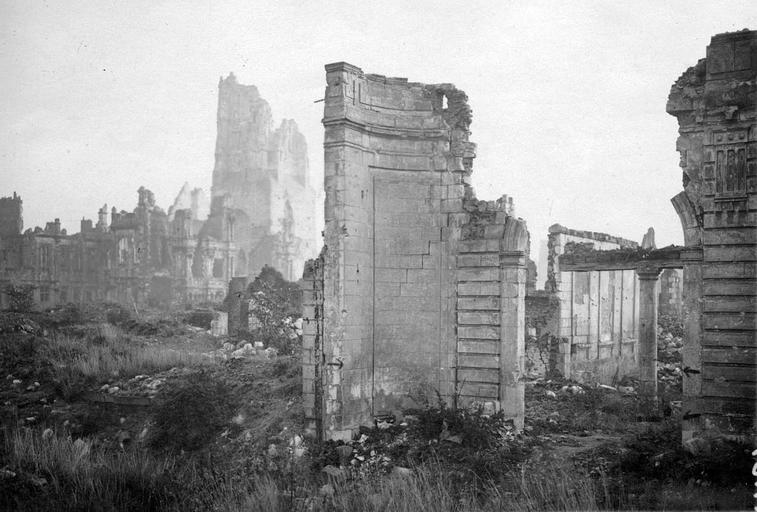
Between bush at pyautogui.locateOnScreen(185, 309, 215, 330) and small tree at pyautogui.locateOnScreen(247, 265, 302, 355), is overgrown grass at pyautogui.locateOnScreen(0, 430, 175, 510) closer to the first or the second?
small tree at pyautogui.locateOnScreen(247, 265, 302, 355)

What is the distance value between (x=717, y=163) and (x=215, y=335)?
62.7ft

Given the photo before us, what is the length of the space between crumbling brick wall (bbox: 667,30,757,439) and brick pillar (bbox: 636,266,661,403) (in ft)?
18.9

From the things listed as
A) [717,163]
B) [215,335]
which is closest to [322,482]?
[717,163]

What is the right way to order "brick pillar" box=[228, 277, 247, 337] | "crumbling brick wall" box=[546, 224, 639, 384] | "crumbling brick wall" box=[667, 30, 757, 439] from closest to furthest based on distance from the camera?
1. "crumbling brick wall" box=[667, 30, 757, 439]
2. "crumbling brick wall" box=[546, 224, 639, 384]
3. "brick pillar" box=[228, 277, 247, 337]

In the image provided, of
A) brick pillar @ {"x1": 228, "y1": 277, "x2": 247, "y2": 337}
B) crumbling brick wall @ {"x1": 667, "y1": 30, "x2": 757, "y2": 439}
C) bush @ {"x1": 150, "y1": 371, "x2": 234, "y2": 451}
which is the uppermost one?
crumbling brick wall @ {"x1": 667, "y1": 30, "x2": 757, "y2": 439}

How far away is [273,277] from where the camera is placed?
28531 millimetres

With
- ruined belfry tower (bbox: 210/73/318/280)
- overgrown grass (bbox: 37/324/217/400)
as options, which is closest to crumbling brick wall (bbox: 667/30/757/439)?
overgrown grass (bbox: 37/324/217/400)

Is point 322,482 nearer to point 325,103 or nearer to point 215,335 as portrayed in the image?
point 325,103

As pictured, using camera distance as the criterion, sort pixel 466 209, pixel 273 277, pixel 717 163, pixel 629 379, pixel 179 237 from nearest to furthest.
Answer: pixel 717 163, pixel 466 209, pixel 629 379, pixel 273 277, pixel 179 237

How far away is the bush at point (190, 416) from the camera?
10602 mm

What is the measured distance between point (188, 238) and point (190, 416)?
1640 inches

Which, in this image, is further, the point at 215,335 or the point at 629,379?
the point at 215,335

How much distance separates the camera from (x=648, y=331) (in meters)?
15.2

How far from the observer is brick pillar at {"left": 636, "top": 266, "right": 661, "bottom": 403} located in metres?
14.8
